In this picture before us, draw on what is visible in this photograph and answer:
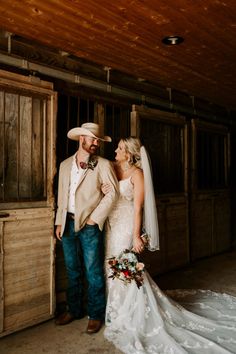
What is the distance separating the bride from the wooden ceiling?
35.8 inches

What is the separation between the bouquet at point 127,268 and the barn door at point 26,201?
663 mm

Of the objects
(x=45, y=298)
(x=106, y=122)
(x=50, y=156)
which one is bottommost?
(x=45, y=298)

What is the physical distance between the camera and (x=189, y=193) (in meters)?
4.90

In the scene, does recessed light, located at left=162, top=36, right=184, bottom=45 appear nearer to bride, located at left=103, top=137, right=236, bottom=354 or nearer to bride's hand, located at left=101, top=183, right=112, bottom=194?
bride, located at left=103, top=137, right=236, bottom=354

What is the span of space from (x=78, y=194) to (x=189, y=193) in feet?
8.22

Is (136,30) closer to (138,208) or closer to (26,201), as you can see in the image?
(138,208)

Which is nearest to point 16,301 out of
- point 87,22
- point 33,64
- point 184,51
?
point 33,64

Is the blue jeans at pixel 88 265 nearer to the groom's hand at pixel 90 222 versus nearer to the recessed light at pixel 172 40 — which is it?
the groom's hand at pixel 90 222

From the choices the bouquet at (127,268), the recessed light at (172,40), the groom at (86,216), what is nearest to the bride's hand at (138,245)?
the bouquet at (127,268)

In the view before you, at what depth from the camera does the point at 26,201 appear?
2.89 meters

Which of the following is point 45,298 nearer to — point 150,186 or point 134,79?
point 150,186

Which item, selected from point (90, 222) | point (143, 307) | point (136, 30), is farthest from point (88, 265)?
point (136, 30)

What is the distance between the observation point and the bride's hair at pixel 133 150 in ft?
9.88

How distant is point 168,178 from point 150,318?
2256 millimetres
